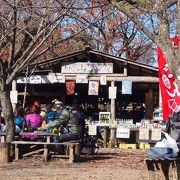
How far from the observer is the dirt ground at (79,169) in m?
11.0

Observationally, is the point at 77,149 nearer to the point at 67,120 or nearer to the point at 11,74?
the point at 67,120

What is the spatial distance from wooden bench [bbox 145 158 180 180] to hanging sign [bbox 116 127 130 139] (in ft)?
34.4

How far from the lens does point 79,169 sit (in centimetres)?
1206

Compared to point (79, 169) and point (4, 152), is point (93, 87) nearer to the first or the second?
point (4, 152)

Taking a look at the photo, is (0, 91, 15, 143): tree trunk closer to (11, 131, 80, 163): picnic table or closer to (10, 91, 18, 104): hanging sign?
(11, 131, 80, 163): picnic table

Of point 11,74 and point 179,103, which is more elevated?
point 11,74

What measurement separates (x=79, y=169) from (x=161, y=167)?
400 centimetres

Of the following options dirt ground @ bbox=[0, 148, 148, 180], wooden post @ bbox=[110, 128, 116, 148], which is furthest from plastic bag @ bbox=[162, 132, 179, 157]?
wooden post @ bbox=[110, 128, 116, 148]

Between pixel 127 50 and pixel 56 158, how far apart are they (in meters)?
22.6

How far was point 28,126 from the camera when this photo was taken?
50.1 ft

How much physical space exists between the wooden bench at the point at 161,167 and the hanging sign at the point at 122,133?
10488 mm

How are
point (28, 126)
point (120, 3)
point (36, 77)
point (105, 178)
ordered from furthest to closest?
point (36, 77) < point (28, 126) < point (105, 178) < point (120, 3)

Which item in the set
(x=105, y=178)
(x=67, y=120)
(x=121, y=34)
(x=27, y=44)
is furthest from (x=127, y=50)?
(x=105, y=178)

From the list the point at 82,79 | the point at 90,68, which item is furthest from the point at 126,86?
the point at 82,79
